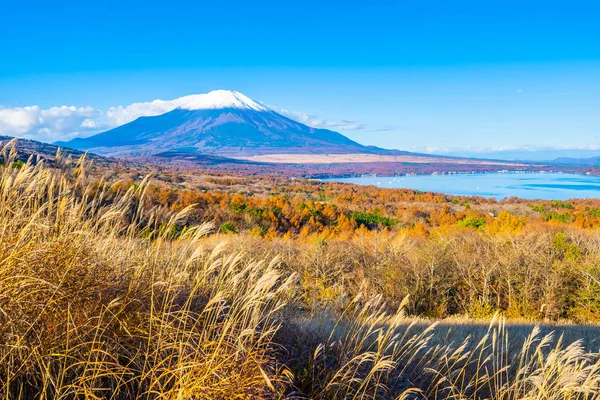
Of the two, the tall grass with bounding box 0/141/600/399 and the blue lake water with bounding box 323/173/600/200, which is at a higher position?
the tall grass with bounding box 0/141/600/399

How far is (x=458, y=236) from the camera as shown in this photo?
66.9ft

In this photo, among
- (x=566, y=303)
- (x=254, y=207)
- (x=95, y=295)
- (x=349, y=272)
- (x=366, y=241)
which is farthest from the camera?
(x=254, y=207)

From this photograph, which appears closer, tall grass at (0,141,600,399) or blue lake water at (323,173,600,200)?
tall grass at (0,141,600,399)

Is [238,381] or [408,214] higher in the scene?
[238,381]

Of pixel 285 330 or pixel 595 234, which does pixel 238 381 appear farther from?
pixel 595 234

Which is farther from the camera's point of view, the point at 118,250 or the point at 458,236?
the point at 458,236

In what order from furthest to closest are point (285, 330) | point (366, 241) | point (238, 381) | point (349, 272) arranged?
1. point (366, 241)
2. point (349, 272)
3. point (285, 330)
4. point (238, 381)

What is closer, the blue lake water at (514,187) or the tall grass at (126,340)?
the tall grass at (126,340)

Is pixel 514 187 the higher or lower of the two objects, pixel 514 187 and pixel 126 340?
the lower

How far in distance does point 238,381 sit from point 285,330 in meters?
1.15

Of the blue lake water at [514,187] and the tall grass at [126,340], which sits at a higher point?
the tall grass at [126,340]

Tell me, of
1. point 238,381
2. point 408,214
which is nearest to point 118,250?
point 238,381

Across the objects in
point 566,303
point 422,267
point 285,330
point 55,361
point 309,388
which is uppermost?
point 55,361

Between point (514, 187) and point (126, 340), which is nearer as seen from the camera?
point (126, 340)
